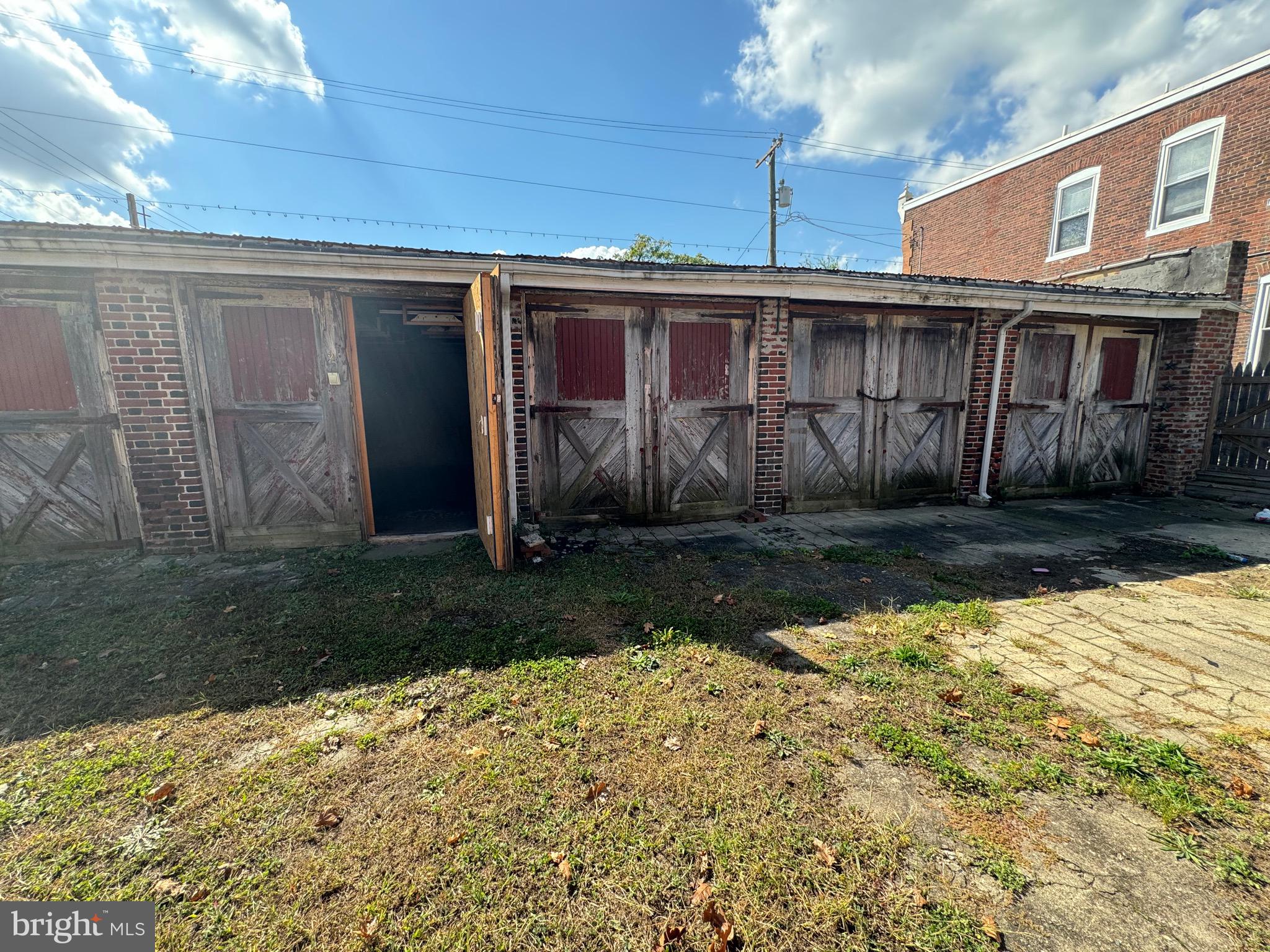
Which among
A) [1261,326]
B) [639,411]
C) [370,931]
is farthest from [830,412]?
[1261,326]

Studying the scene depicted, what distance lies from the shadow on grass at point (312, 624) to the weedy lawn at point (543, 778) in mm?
30

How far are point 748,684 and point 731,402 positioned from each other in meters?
4.31

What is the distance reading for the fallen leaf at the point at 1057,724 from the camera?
104 inches

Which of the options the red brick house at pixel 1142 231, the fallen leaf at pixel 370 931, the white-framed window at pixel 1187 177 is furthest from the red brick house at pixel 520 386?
the white-framed window at pixel 1187 177

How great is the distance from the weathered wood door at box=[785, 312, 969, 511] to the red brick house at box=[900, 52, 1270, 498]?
40.4 inches

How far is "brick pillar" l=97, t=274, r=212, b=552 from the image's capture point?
16.2 feet

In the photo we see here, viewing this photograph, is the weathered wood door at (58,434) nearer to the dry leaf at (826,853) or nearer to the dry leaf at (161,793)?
the dry leaf at (161,793)

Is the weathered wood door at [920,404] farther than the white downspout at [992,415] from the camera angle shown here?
No

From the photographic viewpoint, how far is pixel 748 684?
10.1 ft

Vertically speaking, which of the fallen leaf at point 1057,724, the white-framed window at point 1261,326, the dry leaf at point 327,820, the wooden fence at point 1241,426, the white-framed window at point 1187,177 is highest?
the white-framed window at point 1187,177

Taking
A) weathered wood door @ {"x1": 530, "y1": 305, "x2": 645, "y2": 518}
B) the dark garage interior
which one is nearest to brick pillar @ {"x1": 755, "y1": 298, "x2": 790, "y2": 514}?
weathered wood door @ {"x1": 530, "y1": 305, "x2": 645, "y2": 518}

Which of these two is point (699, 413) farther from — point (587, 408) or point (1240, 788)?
point (1240, 788)

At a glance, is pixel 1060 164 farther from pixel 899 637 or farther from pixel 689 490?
pixel 899 637

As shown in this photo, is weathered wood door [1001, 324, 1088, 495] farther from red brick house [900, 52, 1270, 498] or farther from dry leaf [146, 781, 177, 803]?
dry leaf [146, 781, 177, 803]
